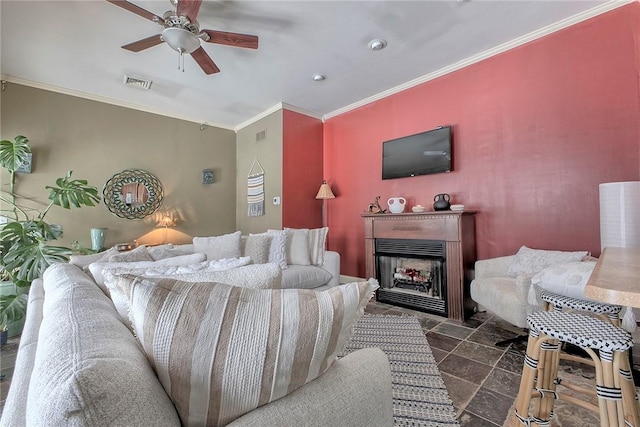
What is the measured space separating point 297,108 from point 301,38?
1.59 m

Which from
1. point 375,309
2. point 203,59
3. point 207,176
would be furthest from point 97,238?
point 375,309

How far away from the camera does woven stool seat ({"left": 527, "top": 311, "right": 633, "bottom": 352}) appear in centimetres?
91

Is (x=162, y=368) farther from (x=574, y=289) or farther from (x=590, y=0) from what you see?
(x=590, y=0)

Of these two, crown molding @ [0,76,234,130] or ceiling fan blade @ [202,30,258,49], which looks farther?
crown molding @ [0,76,234,130]

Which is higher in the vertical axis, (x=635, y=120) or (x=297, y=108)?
(x=297, y=108)

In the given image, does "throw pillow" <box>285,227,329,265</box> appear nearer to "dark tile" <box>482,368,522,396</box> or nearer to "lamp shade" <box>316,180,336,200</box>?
"lamp shade" <box>316,180,336,200</box>

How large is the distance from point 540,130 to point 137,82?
14.7ft

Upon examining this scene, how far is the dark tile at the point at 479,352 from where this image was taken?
1.91 m

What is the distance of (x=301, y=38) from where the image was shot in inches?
103

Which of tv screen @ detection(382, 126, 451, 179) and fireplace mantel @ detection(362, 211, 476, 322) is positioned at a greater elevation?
tv screen @ detection(382, 126, 451, 179)

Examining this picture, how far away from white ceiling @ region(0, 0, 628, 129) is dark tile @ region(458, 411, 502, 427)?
286 centimetres

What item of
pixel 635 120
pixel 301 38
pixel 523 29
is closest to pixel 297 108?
pixel 301 38

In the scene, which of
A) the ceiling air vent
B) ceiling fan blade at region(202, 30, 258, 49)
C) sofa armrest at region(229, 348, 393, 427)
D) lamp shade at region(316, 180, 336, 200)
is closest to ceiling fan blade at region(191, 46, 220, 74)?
ceiling fan blade at region(202, 30, 258, 49)

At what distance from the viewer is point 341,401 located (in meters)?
0.64
